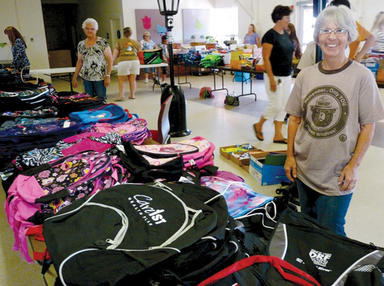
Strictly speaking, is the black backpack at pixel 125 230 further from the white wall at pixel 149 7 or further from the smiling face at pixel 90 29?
the white wall at pixel 149 7

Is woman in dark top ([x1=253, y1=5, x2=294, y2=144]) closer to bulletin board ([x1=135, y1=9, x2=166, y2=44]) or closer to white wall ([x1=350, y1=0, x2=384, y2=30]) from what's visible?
white wall ([x1=350, y1=0, x2=384, y2=30])

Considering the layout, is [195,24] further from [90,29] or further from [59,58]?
[90,29]

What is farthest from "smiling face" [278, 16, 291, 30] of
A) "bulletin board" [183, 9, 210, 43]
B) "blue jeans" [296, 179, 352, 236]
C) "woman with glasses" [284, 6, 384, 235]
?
"bulletin board" [183, 9, 210, 43]

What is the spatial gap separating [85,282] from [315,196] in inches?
46.8

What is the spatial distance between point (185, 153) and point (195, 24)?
12.0m

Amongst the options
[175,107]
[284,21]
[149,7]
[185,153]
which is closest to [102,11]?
[149,7]

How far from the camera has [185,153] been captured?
1.88 m

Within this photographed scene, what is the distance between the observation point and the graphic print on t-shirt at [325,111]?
1.51m

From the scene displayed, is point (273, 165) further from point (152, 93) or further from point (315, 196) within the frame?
point (152, 93)

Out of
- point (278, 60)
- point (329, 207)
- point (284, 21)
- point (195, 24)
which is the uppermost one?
point (195, 24)

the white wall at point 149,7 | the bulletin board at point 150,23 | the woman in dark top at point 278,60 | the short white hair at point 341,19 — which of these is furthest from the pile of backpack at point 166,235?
the bulletin board at point 150,23

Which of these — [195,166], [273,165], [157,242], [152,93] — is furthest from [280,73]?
[152,93]

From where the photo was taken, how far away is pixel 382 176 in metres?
3.20

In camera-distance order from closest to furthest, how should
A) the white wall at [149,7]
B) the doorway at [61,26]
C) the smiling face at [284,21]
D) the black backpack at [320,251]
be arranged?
the black backpack at [320,251], the smiling face at [284,21], the white wall at [149,7], the doorway at [61,26]
